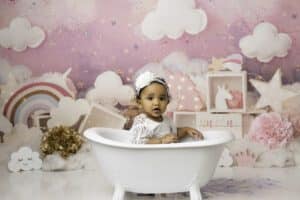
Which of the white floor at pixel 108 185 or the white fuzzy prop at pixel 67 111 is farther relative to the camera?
the white fuzzy prop at pixel 67 111

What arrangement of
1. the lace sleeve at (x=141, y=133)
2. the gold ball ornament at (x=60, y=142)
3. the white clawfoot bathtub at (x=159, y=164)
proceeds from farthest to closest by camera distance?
the gold ball ornament at (x=60, y=142) → the lace sleeve at (x=141, y=133) → the white clawfoot bathtub at (x=159, y=164)

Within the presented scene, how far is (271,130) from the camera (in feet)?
5.77

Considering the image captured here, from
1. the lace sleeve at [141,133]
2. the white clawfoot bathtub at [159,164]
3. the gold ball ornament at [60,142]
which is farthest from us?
the gold ball ornament at [60,142]

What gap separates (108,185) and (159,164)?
30cm

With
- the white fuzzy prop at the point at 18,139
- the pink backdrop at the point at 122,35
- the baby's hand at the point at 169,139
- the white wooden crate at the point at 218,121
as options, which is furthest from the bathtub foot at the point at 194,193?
the white fuzzy prop at the point at 18,139

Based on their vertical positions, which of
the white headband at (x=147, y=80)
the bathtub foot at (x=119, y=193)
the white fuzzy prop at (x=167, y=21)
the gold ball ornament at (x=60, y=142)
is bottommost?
the bathtub foot at (x=119, y=193)

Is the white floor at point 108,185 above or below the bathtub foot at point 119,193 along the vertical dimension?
below

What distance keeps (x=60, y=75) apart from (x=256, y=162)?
28.5 inches

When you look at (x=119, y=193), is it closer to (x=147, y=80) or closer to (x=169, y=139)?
(x=169, y=139)

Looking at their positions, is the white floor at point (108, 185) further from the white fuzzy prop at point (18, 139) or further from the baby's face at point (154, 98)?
the baby's face at point (154, 98)

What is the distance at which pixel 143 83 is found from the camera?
139cm

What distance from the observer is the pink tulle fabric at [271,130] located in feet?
5.74

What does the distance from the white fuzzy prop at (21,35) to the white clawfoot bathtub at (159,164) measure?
1.82ft

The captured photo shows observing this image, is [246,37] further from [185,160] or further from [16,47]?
[16,47]
